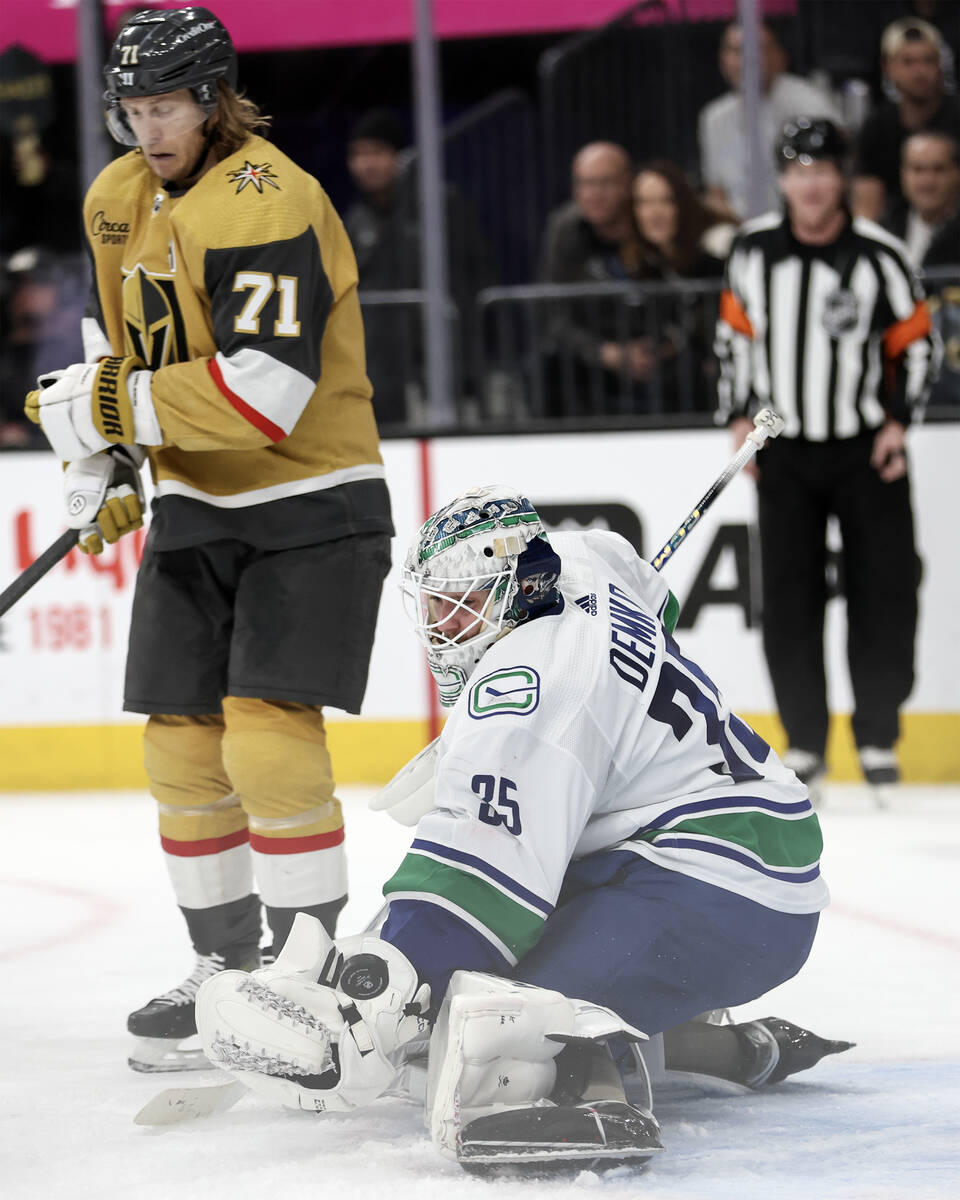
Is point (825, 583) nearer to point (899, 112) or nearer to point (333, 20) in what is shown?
point (899, 112)

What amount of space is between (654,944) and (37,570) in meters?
0.99

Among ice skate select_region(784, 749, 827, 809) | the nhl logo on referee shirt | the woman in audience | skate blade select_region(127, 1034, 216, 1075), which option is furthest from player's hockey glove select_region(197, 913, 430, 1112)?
the woman in audience

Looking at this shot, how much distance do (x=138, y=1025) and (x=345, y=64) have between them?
14.8 feet

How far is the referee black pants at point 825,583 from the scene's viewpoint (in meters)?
4.32

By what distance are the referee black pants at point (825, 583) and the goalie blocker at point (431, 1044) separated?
2476 millimetres

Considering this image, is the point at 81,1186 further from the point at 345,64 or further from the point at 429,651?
the point at 345,64

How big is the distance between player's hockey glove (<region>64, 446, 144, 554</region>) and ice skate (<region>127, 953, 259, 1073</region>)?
23.5 inches

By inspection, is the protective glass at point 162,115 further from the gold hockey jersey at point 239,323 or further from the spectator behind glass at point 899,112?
the spectator behind glass at point 899,112

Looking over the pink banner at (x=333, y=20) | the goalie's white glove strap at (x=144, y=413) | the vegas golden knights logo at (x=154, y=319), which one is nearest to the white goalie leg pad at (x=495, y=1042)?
the goalie's white glove strap at (x=144, y=413)

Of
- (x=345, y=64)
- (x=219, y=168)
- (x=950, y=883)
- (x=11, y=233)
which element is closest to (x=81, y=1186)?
(x=219, y=168)

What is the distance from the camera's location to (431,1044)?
6.26 ft

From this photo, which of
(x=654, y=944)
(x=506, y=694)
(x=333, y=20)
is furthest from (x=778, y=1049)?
(x=333, y=20)

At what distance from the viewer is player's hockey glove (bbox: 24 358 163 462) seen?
7.76 feet

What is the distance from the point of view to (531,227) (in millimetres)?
5684
